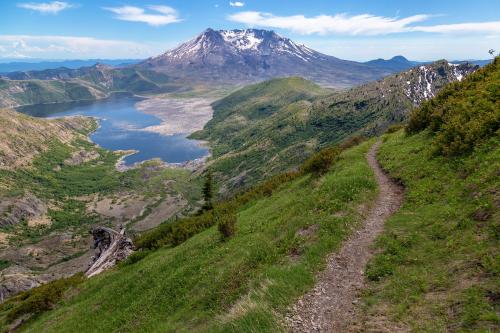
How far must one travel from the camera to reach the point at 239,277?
19891 mm

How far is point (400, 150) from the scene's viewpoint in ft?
114

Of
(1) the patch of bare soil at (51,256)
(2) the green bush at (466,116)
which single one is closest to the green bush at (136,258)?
(2) the green bush at (466,116)

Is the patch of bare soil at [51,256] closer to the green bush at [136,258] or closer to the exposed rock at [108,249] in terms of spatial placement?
the exposed rock at [108,249]

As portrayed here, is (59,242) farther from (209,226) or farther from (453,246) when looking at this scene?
(453,246)

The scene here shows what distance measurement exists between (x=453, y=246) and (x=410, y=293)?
3563 mm

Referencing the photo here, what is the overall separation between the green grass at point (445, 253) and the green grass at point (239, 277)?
3.29 m

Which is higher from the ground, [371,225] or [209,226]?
[371,225]

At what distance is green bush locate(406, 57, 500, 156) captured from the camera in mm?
24844

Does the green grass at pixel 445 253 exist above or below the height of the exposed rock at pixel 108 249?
above

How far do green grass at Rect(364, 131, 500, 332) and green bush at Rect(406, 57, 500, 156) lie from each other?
1195mm

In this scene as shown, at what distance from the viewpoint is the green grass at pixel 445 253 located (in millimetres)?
12773

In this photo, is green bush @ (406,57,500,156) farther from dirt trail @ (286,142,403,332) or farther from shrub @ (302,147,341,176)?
shrub @ (302,147,341,176)

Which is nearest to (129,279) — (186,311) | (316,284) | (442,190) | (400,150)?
(186,311)

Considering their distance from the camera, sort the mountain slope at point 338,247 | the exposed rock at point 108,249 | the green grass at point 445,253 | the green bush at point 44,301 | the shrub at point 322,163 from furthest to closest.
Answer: the exposed rock at point 108,249 → the shrub at point 322,163 → the green bush at point 44,301 → the mountain slope at point 338,247 → the green grass at point 445,253
